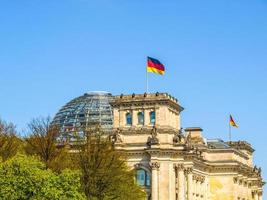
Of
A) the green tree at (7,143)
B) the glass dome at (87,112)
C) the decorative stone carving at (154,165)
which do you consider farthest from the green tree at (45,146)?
the glass dome at (87,112)

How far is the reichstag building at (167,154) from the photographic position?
12769 centimetres

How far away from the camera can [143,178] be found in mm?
129625

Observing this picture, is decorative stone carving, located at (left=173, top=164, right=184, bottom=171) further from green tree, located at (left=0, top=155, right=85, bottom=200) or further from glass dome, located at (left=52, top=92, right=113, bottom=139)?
green tree, located at (left=0, top=155, right=85, bottom=200)

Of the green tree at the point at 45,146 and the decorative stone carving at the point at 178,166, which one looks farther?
the decorative stone carving at the point at 178,166

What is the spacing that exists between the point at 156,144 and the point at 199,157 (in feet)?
61.0

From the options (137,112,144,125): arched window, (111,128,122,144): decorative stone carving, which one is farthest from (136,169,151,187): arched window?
(137,112,144,125): arched window

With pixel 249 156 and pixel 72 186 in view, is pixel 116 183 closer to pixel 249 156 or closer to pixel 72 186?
pixel 72 186

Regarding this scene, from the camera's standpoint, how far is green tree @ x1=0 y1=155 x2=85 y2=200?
72250 millimetres

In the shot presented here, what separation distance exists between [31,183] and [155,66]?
201ft

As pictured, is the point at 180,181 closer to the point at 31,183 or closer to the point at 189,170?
the point at 189,170

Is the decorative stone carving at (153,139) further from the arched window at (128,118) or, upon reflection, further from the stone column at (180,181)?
the arched window at (128,118)

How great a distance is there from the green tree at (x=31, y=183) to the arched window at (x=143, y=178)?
180ft

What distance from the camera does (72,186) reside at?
2940 inches

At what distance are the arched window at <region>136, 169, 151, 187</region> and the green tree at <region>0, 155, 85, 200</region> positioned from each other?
180 feet
